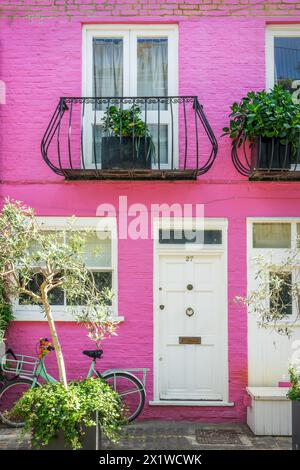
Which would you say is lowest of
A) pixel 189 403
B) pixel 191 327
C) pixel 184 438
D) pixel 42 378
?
pixel 184 438

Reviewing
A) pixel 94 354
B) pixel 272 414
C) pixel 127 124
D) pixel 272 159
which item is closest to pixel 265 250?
pixel 272 159

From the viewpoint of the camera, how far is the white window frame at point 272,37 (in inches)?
344

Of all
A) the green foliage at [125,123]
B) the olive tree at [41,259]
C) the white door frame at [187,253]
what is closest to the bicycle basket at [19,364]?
the white door frame at [187,253]

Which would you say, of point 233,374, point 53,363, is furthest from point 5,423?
point 233,374

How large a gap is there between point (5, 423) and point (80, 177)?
11.2 ft

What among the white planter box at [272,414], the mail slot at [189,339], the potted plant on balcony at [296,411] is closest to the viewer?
the potted plant on balcony at [296,411]

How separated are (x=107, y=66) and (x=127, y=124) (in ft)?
4.02

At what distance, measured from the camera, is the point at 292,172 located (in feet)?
26.8

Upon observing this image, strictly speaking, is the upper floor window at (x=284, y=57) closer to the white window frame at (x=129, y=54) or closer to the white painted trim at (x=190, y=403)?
the white window frame at (x=129, y=54)

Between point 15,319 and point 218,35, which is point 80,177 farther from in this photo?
point 218,35

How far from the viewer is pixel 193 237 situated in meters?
8.65

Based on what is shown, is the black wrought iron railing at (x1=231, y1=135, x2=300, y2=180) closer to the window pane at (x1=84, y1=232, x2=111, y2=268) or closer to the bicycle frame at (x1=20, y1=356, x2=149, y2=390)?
the window pane at (x1=84, y1=232, x2=111, y2=268)

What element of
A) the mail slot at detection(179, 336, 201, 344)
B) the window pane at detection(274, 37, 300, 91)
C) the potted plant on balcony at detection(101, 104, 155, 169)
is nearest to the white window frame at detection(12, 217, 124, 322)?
the potted plant on balcony at detection(101, 104, 155, 169)

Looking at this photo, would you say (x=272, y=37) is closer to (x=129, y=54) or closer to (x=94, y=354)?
(x=129, y=54)
